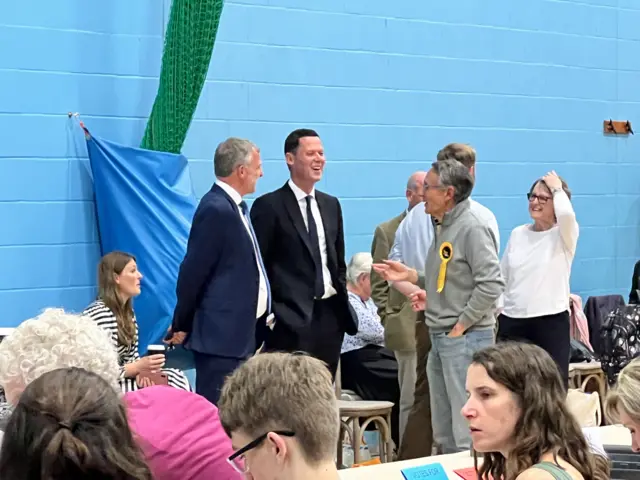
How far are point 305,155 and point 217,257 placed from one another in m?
0.71

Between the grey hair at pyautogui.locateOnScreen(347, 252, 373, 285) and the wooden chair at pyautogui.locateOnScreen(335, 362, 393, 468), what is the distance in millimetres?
872

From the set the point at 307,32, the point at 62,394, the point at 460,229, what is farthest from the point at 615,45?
the point at 62,394

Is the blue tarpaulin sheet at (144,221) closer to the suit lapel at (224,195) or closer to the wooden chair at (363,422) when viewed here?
the suit lapel at (224,195)

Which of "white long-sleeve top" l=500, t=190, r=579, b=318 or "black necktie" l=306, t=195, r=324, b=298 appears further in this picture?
"white long-sleeve top" l=500, t=190, r=579, b=318

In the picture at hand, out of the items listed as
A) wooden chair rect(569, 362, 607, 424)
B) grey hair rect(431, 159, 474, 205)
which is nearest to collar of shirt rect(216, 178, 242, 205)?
grey hair rect(431, 159, 474, 205)

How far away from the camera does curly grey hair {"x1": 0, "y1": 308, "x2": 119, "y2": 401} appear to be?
2203 mm

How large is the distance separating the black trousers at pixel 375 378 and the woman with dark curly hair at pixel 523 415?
8.98ft

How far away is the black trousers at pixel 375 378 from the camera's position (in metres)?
5.06

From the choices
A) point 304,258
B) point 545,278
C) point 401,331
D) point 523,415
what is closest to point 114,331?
point 304,258

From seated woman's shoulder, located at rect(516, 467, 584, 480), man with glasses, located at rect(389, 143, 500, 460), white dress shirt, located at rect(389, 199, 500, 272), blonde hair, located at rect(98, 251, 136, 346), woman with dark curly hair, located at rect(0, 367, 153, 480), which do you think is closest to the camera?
woman with dark curly hair, located at rect(0, 367, 153, 480)

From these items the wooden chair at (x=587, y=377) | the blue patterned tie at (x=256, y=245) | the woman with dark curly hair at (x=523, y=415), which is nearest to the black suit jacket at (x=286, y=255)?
the blue patterned tie at (x=256, y=245)

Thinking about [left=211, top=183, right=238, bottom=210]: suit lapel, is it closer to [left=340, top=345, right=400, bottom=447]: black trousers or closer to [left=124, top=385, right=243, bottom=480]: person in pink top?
[left=340, top=345, right=400, bottom=447]: black trousers

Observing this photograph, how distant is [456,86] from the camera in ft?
19.7

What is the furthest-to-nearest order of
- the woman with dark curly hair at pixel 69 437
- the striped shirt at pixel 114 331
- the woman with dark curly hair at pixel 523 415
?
the striped shirt at pixel 114 331, the woman with dark curly hair at pixel 523 415, the woman with dark curly hair at pixel 69 437
